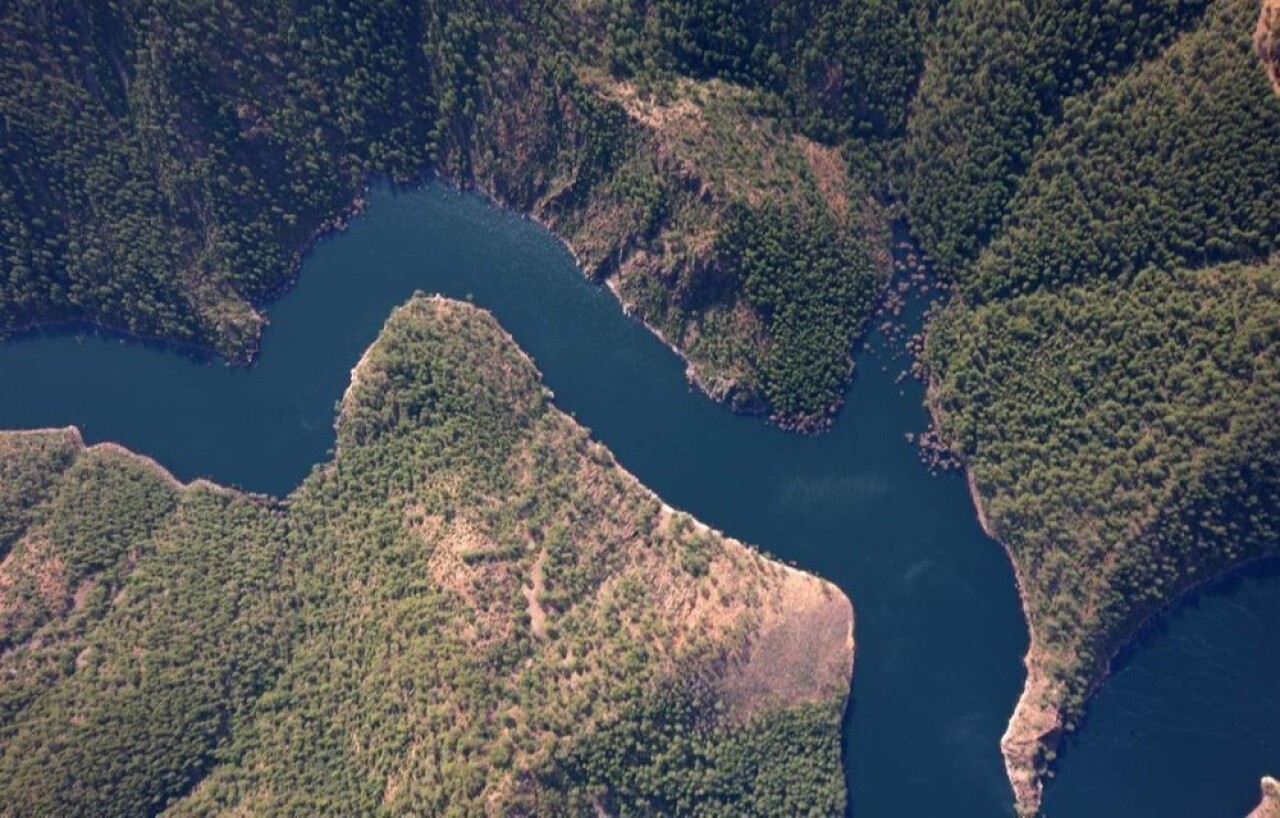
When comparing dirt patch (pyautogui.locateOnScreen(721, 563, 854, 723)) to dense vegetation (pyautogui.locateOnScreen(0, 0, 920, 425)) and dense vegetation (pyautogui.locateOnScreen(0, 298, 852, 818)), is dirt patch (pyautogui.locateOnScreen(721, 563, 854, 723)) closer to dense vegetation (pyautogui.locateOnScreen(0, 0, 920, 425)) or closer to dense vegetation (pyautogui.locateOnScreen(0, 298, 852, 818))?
dense vegetation (pyautogui.locateOnScreen(0, 298, 852, 818))

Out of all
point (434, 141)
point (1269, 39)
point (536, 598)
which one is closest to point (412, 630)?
point (536, 598)

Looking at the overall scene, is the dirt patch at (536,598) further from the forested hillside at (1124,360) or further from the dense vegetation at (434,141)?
the forested hillside at (1124,360)

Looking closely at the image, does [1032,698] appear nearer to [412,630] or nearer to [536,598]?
[536,598]

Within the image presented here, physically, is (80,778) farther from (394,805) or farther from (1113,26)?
(1113,26)

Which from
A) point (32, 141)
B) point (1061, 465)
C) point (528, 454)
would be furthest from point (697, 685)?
point (32, 141)

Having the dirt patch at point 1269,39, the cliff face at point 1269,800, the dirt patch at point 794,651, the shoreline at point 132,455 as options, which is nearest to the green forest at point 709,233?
the dirt patch at point 1269,39

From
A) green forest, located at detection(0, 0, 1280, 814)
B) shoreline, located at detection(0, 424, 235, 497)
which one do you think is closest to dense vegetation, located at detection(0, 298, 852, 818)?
shoreline, located at detection(0, 424, 235, 497)
